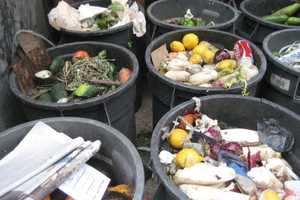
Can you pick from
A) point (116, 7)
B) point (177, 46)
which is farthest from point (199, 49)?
point (116, 7)

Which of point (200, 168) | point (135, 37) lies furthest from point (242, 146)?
point (135, 37)

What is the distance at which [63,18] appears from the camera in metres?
2.32

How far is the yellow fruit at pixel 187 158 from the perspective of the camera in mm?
1520

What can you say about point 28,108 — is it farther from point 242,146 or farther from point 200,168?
point 242,146

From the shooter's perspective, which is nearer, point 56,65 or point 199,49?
point 56,65

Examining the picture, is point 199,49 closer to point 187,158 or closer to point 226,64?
point 226,64

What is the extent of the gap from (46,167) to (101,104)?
546 millimetres

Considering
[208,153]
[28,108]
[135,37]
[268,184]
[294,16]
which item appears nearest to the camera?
[268,184]

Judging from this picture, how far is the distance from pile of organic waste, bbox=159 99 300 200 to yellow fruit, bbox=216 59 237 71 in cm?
39

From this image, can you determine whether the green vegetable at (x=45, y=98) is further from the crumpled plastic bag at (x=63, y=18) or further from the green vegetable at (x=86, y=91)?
the crumpled plastic bag at (x=63, y=18)

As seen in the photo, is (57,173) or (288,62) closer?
(57,173)

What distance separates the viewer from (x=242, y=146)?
167cm

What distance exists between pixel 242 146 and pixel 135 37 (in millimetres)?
1242

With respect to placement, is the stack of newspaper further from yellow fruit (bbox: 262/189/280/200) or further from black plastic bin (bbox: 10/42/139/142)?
yellow fruit (bbox: 262/189/280/200)
